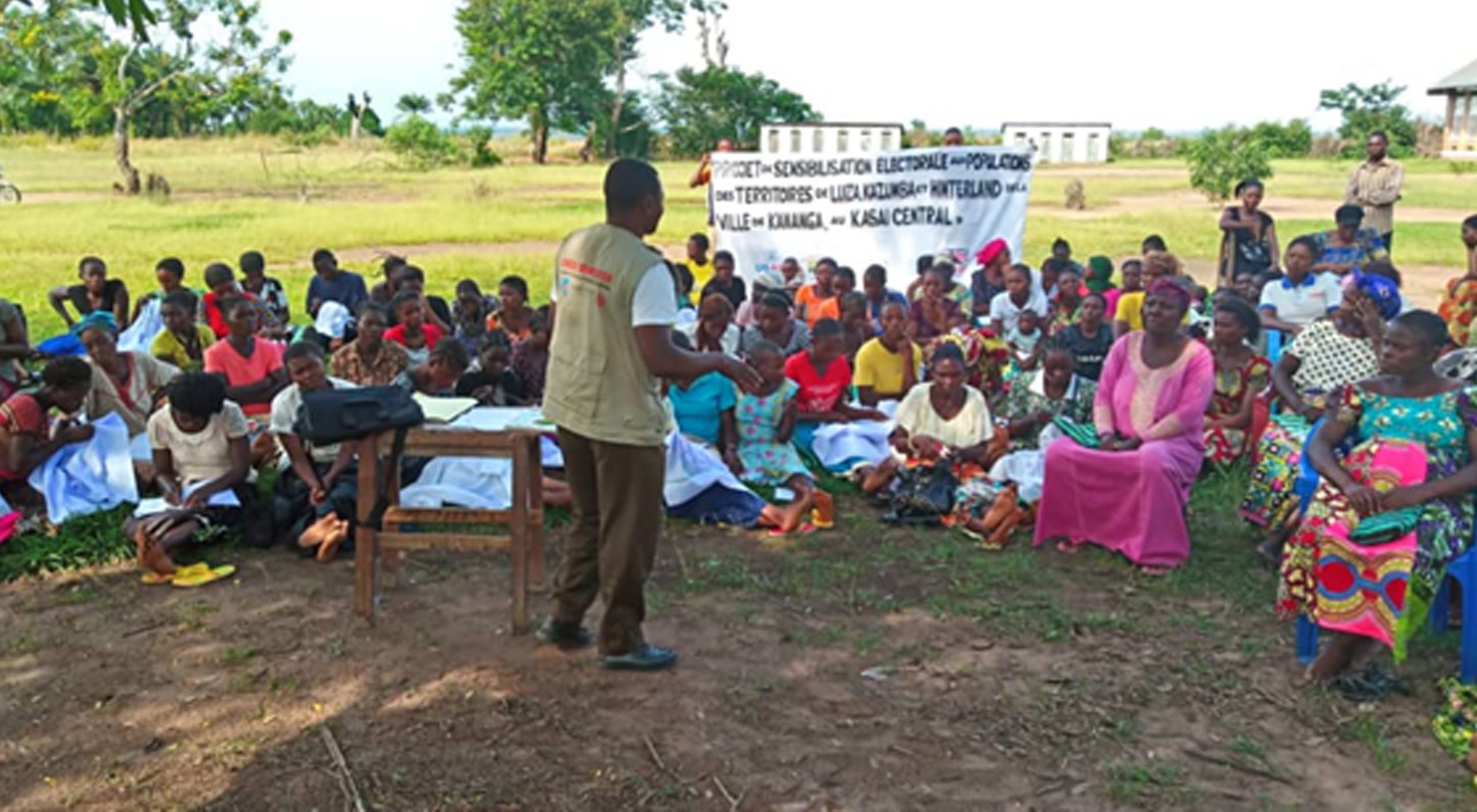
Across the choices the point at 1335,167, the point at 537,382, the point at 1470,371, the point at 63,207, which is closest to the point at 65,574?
the point at 537,382

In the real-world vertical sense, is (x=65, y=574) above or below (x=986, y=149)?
below

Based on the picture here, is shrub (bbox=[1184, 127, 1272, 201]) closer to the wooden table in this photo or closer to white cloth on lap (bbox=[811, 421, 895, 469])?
white cloth on lap (bbox=[811, 421, 895, 469])

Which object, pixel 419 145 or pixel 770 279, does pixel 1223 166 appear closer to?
pixel 770 279

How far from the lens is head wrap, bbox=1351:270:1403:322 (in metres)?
5.93

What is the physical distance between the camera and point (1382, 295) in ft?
19.5

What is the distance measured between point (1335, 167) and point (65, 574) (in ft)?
130

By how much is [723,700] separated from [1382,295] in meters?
3.89

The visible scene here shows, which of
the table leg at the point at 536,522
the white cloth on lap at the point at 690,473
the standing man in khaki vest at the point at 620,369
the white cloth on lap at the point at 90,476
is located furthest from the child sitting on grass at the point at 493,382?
the standing man in khaki vest at the point at 620,369

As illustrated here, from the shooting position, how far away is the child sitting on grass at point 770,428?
21.3ft

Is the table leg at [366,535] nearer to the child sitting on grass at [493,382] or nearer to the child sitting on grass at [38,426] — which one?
the child sitting on grass at [38,426]

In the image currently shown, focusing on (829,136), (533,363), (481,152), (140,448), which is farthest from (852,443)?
(481,152)

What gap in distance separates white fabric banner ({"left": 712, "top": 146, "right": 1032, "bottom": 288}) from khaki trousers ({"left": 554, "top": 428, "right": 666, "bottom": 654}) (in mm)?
7210

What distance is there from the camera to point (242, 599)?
5.20m

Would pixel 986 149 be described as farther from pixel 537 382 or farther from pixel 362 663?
pixel 362 663
